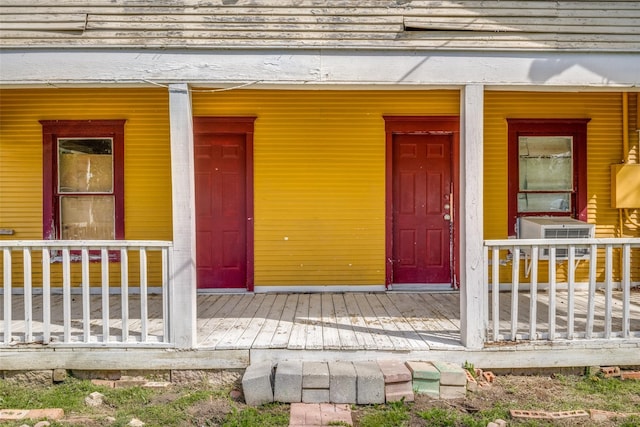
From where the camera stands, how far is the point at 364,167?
5.74 m

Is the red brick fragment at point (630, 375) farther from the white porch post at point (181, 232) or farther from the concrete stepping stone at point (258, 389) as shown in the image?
the white porch post at point (181, 232)

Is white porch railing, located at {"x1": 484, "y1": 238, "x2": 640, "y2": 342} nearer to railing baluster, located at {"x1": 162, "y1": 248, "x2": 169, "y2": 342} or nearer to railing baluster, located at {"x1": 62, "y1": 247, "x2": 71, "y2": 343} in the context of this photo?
railing baluster, located at {"x1": 162, "y1": 248, "x2": 169, "y2": 342}

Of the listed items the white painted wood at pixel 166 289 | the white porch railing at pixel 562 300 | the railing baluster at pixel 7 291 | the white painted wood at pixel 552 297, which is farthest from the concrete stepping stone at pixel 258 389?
the white painted wood at pixel 552 297

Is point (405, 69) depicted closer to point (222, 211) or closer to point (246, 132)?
point (246, 132)

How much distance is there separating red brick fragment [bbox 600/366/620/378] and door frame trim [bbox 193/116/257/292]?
147 inches

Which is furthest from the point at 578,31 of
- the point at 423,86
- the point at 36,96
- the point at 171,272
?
the point at 36,96

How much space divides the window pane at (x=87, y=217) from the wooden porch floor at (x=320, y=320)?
0.77 meters

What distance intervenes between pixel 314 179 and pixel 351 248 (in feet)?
3.19

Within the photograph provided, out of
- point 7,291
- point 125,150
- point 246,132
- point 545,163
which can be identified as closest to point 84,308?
point 7,291

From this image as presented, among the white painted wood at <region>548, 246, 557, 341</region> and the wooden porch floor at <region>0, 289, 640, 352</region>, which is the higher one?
the white painted wood at <region>548, 246, 557, 341</region>

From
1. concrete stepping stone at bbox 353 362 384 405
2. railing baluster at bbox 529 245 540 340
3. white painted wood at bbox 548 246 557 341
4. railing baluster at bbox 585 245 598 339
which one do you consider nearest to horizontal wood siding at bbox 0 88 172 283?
concrete stepping stone at bbox 353 362 384 405

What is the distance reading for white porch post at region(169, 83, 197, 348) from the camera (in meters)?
3.60

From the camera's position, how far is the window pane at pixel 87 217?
19.0ft

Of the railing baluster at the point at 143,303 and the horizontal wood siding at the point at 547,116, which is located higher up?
the horizontal wood siding at the point at 547,116
